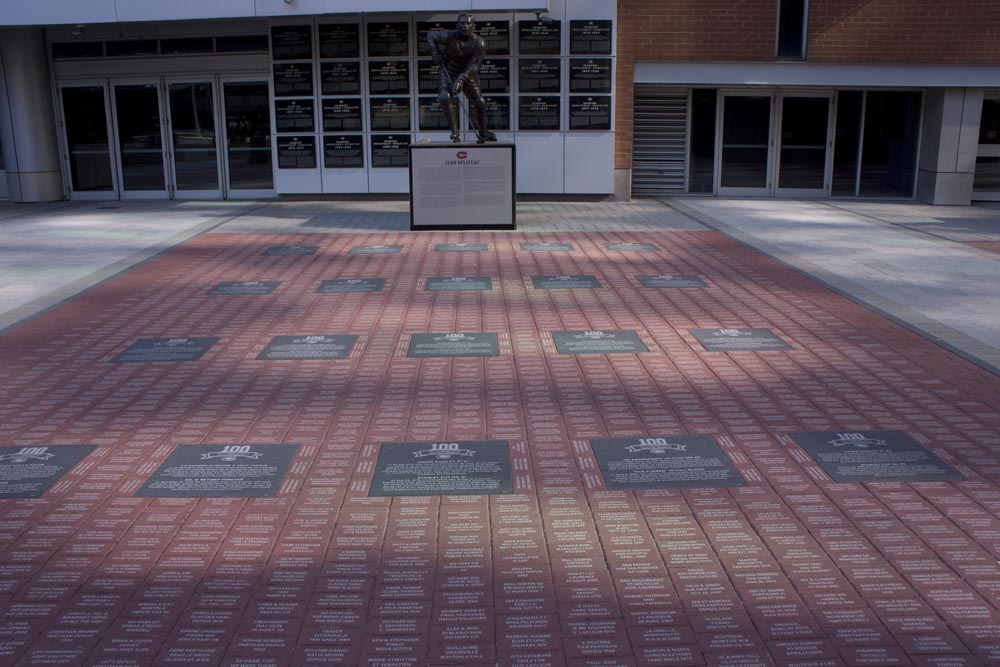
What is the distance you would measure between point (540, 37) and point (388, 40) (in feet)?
9.26

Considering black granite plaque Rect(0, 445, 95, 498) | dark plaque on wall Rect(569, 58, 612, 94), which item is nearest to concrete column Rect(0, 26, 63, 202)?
dark plaque on wall Rect(569, 58, 612, 94)

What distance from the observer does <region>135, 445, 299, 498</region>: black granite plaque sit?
14.7ft

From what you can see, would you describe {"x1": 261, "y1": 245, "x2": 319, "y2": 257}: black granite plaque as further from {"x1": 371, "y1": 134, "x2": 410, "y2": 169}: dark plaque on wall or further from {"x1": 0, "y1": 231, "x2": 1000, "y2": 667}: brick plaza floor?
{"x1": 371, "y1": 134, "x2": 410, "y2": 169}: dark plaque on wall

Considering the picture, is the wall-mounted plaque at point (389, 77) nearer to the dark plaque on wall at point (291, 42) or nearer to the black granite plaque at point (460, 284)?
the dark plaque on wall at point (291, 42)

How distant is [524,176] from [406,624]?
14565mm

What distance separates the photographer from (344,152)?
57.6ft

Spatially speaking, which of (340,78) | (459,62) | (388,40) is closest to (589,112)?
(388,40)

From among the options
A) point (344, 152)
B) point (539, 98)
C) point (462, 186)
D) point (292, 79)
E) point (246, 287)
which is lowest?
point (246, 287)

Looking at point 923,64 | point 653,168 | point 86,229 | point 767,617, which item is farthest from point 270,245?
point 923,64

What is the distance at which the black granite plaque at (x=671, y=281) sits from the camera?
31.4ft

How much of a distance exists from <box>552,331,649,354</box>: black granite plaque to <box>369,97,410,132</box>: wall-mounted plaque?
10724 millimetres

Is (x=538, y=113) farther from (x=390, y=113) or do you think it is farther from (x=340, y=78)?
(x=340, y=78)

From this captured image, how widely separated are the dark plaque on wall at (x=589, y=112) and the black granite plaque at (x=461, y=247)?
5.70 m

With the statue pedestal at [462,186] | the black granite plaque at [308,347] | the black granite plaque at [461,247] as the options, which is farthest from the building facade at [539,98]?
the black granite plaque at [308,347]
